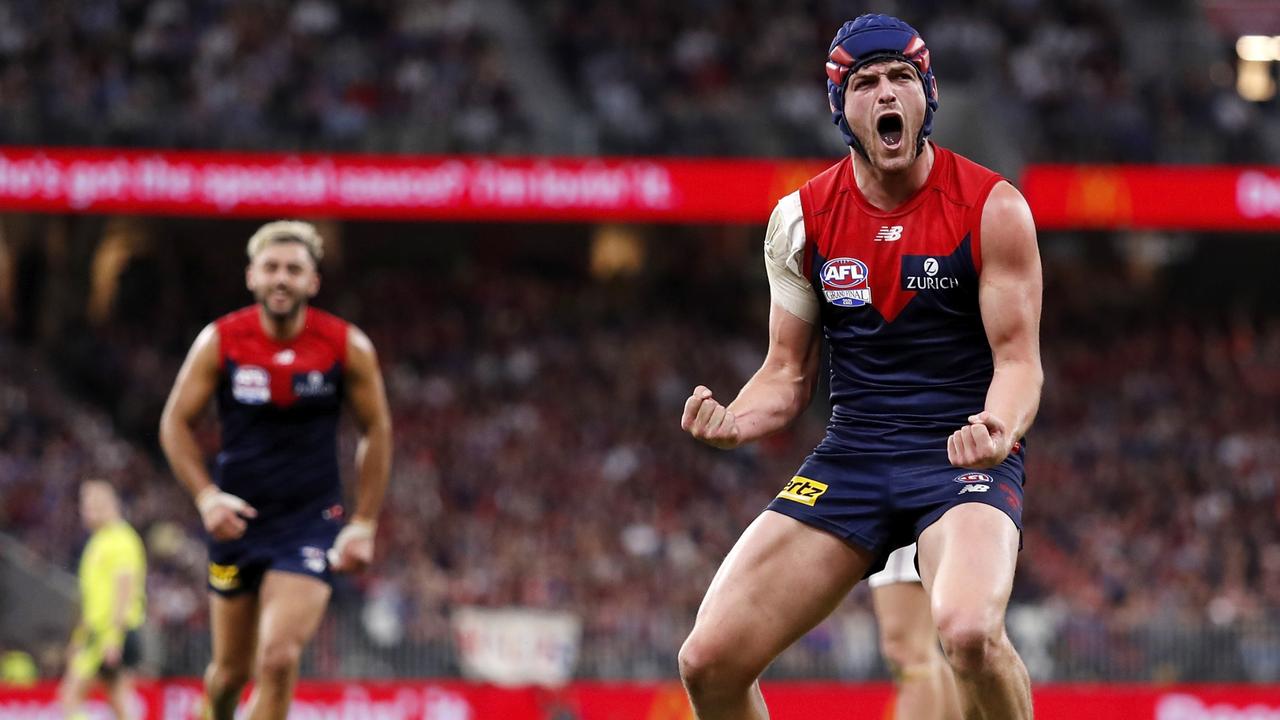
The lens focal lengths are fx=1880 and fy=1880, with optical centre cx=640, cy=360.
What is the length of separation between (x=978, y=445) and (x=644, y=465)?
1682cm

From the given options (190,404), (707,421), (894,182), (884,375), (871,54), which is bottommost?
(707,421)

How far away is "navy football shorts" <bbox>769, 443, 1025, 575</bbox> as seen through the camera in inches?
216

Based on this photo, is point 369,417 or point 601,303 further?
point 601,303

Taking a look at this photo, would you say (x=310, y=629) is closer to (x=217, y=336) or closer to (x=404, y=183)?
(x=217, y=336)

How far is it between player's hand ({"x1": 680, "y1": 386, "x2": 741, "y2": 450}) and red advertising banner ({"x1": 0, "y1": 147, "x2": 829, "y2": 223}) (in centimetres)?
1445

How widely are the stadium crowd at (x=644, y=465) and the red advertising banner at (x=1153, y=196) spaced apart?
3249 millimetres

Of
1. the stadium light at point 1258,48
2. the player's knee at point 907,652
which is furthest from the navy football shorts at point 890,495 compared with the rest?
the stadium light at point 1258,48

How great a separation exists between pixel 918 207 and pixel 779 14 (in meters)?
18.3

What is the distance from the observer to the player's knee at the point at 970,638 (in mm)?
5070

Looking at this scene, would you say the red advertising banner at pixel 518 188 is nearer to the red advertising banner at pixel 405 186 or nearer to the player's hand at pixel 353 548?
the red advertising banner at pixel 405 186

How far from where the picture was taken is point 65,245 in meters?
23.5

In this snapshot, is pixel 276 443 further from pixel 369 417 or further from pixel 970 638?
pixel 970 638

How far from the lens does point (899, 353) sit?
224 inches

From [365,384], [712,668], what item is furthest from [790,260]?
[365,384]
